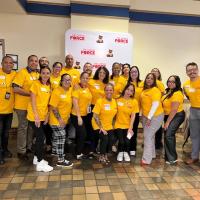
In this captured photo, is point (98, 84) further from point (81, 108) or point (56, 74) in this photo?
point (56, 74)

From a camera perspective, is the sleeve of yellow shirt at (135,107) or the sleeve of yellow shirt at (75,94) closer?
the sleeve of yellow shirt at (75,94)

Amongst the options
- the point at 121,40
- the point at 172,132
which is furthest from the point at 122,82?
the point at 121,40

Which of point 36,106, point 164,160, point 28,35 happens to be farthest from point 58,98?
point 28,35

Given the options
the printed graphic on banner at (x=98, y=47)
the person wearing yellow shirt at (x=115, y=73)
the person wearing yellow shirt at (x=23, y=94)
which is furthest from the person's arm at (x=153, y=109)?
the printed graphic on banner at (x=98, y=47)

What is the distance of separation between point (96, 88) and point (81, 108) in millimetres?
415

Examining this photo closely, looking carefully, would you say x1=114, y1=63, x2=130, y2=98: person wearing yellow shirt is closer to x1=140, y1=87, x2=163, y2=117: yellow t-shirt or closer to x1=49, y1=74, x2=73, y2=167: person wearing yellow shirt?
x1=140, y1=87, x2=163, y2=117: yellow t-shirt

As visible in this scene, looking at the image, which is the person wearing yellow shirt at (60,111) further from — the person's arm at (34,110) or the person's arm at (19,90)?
the person's arm at (19,90)

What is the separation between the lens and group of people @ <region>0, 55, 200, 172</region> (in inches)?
125

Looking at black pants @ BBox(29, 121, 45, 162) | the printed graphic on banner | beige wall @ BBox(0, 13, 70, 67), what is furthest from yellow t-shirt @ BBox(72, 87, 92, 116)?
beige wall @ BBox(0, 13, 70, 67)

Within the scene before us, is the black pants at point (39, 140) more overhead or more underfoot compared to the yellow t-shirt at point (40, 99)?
more underfoot

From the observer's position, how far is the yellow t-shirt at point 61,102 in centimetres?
314

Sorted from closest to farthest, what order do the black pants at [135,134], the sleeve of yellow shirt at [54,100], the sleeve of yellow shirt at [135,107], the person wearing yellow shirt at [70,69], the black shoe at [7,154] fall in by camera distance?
the sleeve of yellow shirt at [54,100]
the sleeve of yellow shirt at [135,107]
the black shoe at [7,154]
the black pants at [135,134]
the person wearing yellow shirt at [70,69]

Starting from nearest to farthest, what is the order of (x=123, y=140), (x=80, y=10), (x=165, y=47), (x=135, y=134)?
1. (x=123, y=140)
2. (x=135, y=134)
3. (x=80, y=10)
4. (x=165, y=47)

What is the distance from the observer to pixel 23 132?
11.3 feet
